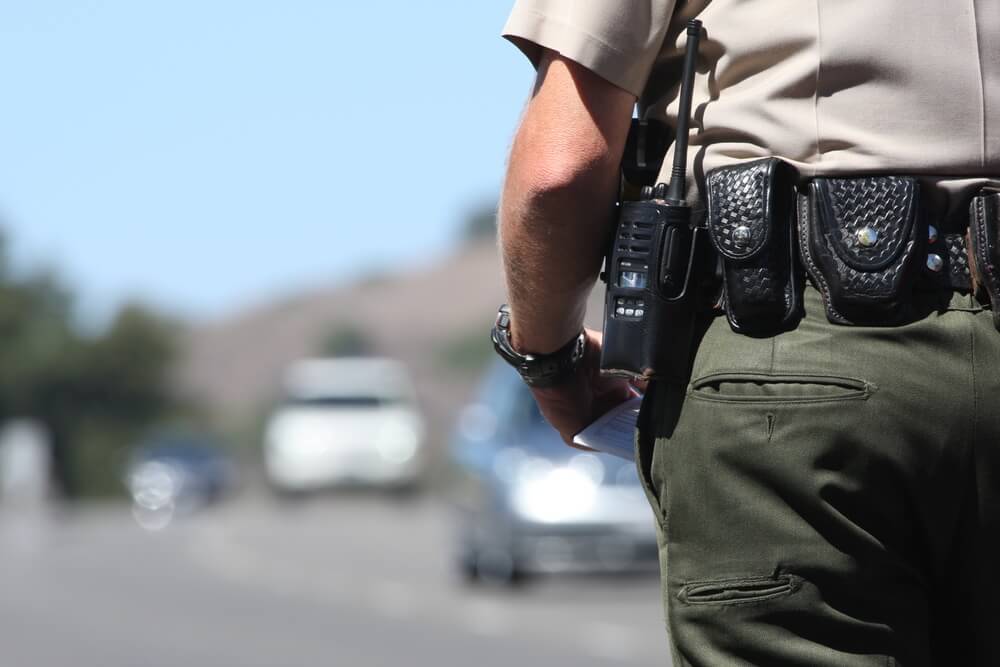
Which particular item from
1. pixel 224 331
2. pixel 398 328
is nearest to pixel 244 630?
pixel 398 328

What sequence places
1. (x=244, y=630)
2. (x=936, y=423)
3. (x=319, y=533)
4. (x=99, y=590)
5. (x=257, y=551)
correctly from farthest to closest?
1. (x=319, y=533)
2. (x=257, y=551)
3. (x=99, y=590)
4. (x=244, y=630)
5. (x=936, y=423)

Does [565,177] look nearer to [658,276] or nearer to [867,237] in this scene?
[658,276]

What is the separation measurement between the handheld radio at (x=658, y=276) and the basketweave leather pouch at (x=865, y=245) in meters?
0.17

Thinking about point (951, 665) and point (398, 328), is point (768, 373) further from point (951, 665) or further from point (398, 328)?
point (398, 328)

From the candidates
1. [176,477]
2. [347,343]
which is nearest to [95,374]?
[176,477]

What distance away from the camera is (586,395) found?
283 centimetres

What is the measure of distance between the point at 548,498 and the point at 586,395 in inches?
466

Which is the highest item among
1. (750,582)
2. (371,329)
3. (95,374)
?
(750,582)

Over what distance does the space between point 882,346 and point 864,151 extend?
0.79 ft

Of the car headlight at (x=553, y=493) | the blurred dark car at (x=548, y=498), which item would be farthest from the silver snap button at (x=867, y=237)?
the car headlight at (x=553, y=493)

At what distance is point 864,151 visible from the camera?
94.2 inches

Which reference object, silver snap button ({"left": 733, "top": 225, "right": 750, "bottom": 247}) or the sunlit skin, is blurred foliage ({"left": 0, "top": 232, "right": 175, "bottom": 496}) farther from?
silver snap button ({"left": 733, "top": 225, "right": 750, "bottom": 247})

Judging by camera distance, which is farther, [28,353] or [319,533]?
[28,353]

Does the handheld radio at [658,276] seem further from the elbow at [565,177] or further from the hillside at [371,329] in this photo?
the hillside at [371,329]
